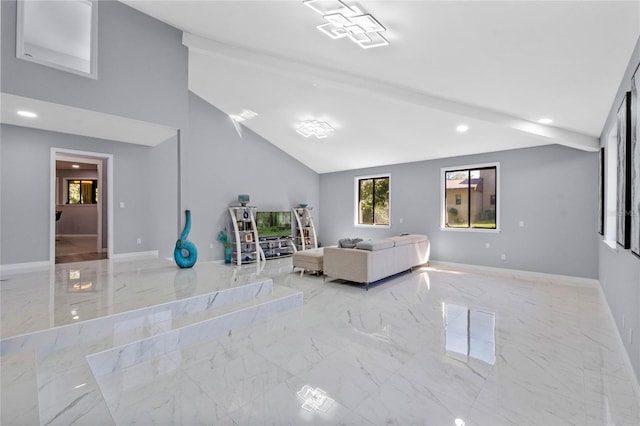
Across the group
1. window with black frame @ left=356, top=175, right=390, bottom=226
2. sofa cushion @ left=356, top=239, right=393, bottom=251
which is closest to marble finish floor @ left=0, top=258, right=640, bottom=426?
sofa cushion @ left=356, top=239, right=393, bottom=251

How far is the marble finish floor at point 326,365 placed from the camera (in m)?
1.88

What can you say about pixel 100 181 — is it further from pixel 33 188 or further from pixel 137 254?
pixel 137 254

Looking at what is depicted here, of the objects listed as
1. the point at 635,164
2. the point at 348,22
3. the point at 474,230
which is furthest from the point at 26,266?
the point at 474,230

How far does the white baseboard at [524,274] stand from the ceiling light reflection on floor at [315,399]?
5354 mm

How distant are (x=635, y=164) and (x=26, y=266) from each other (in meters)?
7.68

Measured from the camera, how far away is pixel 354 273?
5.04m

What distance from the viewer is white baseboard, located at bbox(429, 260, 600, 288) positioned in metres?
5.30

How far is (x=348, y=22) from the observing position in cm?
285

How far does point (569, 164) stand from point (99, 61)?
302 inches

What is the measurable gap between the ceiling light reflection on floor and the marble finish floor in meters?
0.01

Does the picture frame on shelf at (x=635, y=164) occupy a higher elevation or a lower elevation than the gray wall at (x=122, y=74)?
lower

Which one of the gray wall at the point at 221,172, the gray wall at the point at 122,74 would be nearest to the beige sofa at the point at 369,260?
the gray wall at the point at 221,172

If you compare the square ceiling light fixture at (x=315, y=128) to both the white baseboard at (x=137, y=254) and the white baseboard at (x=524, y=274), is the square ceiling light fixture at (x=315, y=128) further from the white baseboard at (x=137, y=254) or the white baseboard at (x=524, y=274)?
the white baseboard at (x=137, y=254)

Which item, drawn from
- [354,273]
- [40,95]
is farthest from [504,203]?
[40,95]
